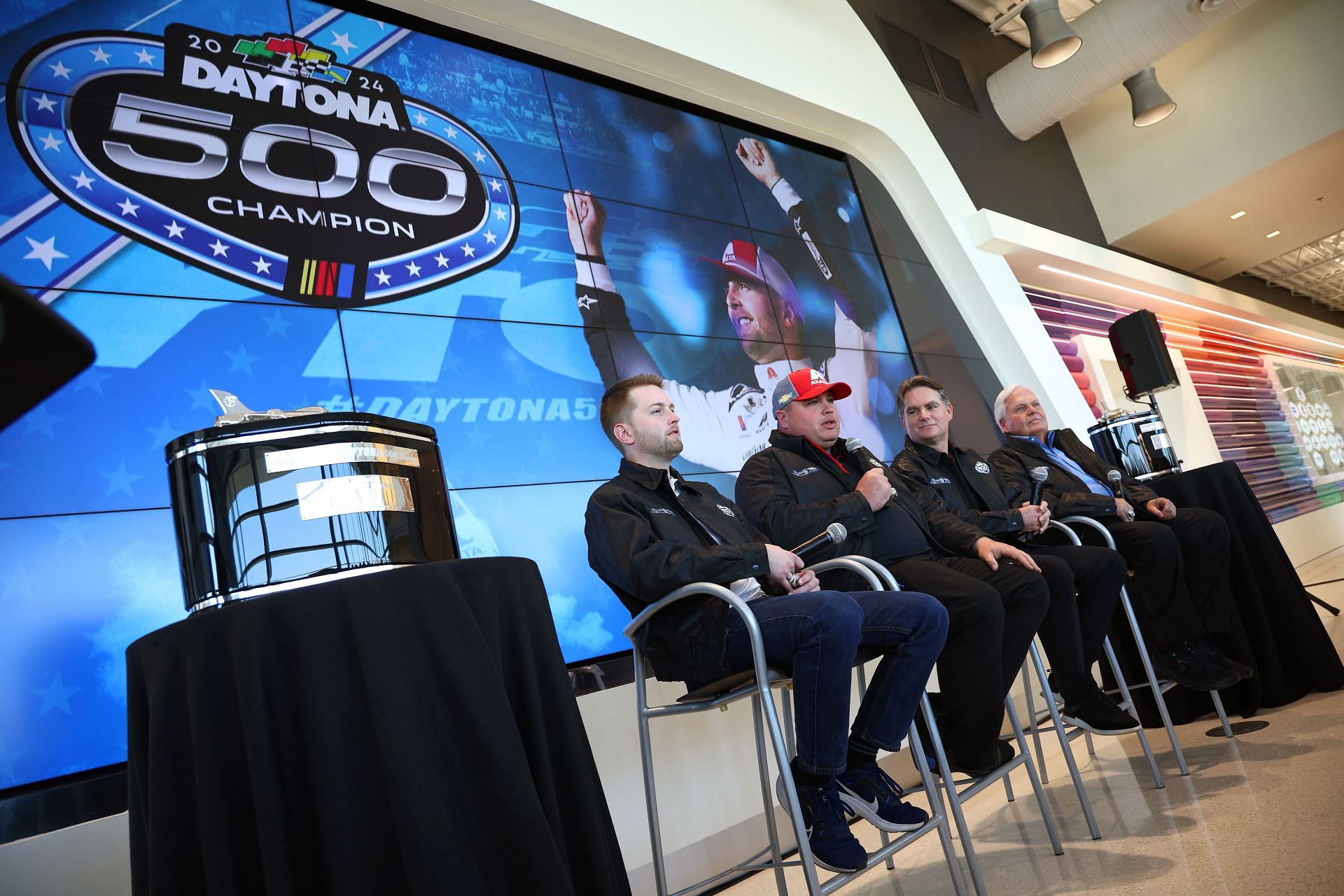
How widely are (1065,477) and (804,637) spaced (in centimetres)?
215

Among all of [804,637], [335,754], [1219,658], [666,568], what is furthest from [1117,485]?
[335,754]

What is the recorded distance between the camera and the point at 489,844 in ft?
3.75

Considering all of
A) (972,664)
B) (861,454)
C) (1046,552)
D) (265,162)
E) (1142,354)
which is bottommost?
(972,664)

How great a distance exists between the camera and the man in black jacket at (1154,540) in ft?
9.55

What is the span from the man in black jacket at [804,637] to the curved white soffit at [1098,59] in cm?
620

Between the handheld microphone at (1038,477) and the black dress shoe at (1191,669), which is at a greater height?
the handheld microphone at (1038,477)

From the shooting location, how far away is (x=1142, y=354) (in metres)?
4.66

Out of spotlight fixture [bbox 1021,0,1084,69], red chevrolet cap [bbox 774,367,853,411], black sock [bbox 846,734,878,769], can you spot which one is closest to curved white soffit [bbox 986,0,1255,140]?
spotlight fixture [bbox 1021,0,1084,69]

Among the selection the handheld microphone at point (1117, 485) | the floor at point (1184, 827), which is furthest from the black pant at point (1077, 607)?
the handheld microphone at point (1117, 485)

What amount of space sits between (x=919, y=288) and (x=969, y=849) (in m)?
3.76

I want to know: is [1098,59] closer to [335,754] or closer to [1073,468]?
[1073,468]

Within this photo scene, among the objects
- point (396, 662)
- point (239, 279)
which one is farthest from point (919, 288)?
point (396, 662)

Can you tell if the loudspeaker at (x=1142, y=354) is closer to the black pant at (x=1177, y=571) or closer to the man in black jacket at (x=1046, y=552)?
the black pant at (x=1177, y=571)

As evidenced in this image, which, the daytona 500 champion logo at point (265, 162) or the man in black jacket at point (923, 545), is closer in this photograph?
the man in black jacket at point (923, 545)
